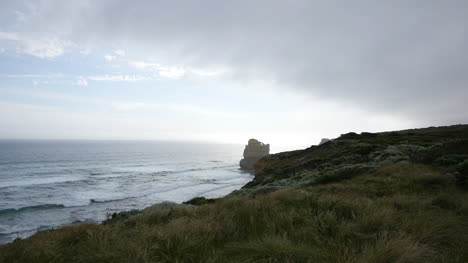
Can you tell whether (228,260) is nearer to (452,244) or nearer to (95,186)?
(452,244)

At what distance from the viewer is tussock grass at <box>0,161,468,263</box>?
3115mm

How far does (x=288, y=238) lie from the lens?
3777 millimetres

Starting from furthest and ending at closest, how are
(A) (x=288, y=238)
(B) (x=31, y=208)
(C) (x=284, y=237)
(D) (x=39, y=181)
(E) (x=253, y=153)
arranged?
1. (E) (x=253, y=153)
2. (D) (x=39, y=181)
3. (B) (x=31, y=208)
4. (A) (x=288, y=238)
5. (C) (x=284, y=237)

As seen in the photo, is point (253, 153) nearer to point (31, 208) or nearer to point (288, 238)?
point (31, 208)

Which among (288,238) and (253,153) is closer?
(288,238)

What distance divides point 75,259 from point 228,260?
2088 millimetres

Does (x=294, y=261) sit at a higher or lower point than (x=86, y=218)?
higher

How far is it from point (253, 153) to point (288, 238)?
86391 mm

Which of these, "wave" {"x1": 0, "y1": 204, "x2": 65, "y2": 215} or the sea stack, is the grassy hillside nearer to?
"wave" {"x1": 0, "y1": 204, "x2": 65, "y2": 215}

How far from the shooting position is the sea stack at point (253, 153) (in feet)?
279

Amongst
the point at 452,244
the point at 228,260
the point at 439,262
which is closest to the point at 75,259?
the point at 228,260

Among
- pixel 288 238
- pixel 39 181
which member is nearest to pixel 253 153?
pixel 39 181

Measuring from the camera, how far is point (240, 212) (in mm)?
4945

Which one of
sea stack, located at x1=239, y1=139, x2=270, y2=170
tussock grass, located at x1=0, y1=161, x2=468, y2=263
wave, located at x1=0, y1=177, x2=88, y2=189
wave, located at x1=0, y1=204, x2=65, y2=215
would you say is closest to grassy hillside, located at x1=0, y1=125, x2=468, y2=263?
tussock grass, located at x1=0, y1=161, x2=468, y2=263
